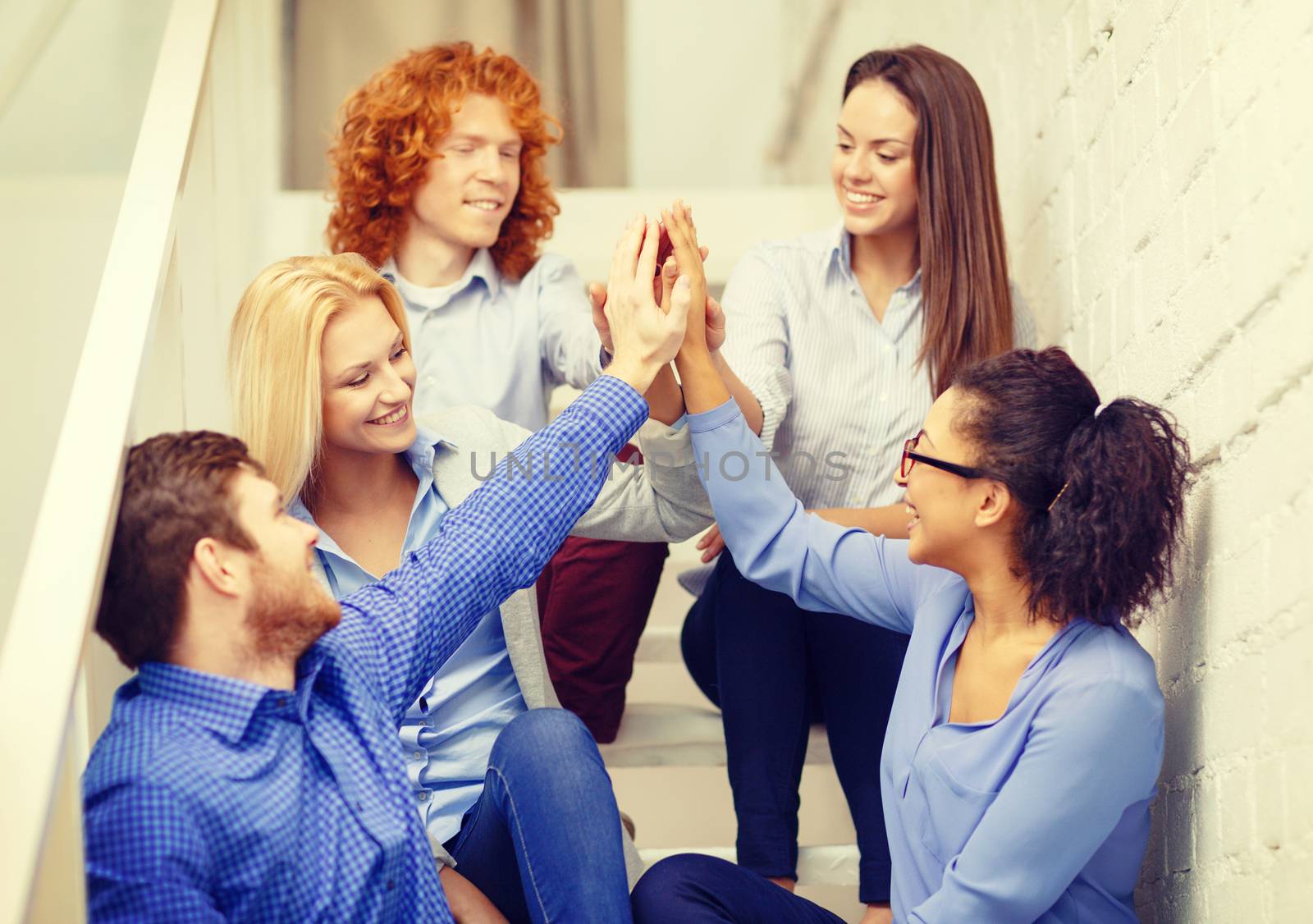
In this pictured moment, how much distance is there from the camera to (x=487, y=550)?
59.1 inches

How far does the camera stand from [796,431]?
216cm

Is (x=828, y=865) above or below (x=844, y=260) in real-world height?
below

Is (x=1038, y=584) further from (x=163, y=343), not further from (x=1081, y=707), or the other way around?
(x=163, y=343)

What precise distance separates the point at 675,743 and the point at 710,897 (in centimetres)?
72

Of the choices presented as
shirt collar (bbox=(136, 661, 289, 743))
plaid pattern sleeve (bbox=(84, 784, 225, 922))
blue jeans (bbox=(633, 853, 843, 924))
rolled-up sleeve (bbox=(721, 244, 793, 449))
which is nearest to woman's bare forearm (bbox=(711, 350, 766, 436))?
rolled-up sleeve (bbox=(721, 244, 793, 449))

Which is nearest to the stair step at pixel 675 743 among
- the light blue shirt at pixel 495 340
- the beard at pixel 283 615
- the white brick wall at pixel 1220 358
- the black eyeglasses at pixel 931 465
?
the light blue shirt at pixel 495 340

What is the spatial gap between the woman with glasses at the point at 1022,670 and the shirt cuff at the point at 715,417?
0.37 feet

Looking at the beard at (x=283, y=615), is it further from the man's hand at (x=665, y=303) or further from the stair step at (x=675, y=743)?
the stair step at (x=675, y=743)

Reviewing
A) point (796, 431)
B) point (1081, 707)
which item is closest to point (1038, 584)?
point (1081, 707)

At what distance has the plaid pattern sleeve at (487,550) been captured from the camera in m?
1.44

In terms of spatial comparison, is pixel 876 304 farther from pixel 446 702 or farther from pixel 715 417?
pixel 446 702

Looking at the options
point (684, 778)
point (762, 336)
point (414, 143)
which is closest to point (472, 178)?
point (414, 143)

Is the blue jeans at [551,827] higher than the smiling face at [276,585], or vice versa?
the smiling face at [276,585]

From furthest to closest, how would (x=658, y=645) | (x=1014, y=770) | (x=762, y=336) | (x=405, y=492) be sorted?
(x=658, y=645), (x=762, y=336), (x=405, y=492), (x=1014, y=770)
